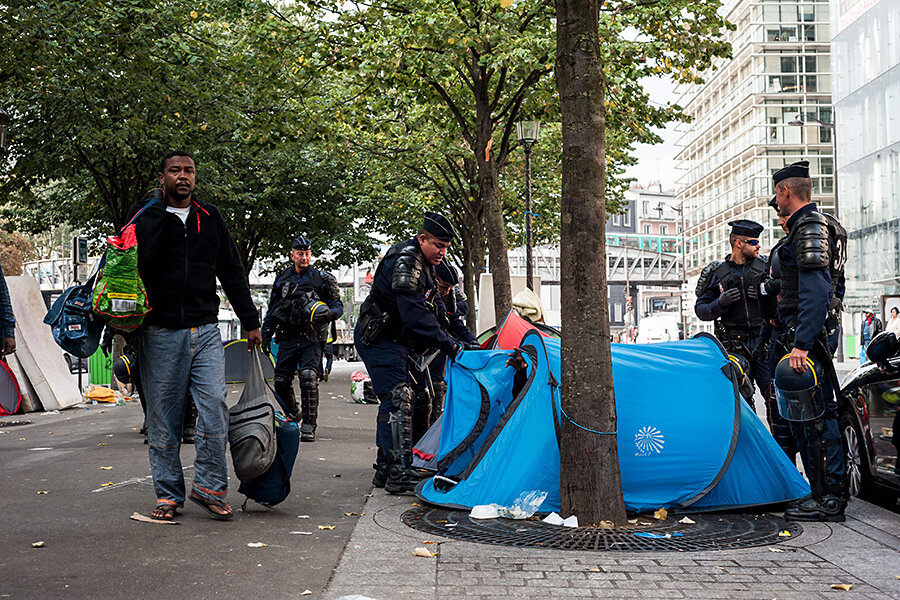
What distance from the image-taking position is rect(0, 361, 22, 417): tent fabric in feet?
49.1

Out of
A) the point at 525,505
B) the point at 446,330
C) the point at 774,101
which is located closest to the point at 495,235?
the point at 446,330

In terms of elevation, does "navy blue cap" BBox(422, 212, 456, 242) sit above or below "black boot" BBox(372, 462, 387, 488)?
above

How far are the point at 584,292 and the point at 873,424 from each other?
2.22 metres

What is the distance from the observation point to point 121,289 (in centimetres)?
579

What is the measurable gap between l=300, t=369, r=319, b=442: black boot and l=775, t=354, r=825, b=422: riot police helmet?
18.8ft

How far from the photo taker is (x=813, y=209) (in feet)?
20.9

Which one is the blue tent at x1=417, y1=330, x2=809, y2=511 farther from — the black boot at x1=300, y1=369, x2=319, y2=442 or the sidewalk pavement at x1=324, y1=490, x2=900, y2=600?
the black boot at x1=300, y1=369, x2=319, y2=442

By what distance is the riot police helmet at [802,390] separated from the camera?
20.5 feet

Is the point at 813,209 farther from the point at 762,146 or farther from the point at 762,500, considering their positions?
the point at 762,146

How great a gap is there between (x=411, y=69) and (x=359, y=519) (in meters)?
11.5

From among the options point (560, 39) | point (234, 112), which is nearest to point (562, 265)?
point (560, 39)

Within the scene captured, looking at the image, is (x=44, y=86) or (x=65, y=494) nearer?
(x=65, y=494)

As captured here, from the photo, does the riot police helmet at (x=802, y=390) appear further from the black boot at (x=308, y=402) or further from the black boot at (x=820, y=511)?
the black boot at (x=308, y=402)

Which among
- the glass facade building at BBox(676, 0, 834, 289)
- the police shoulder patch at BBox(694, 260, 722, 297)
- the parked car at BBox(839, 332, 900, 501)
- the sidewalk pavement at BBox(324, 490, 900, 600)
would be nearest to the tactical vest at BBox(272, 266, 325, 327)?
the police shoulder patch at BBox(694, 260, 722, 297)
